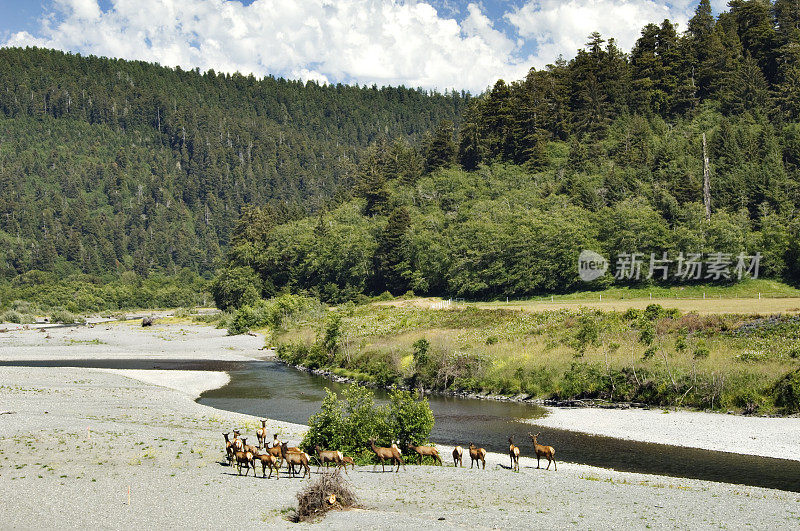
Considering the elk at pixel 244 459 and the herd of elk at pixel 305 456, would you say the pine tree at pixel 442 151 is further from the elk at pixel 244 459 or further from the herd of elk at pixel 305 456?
the elk at pixel 244 459

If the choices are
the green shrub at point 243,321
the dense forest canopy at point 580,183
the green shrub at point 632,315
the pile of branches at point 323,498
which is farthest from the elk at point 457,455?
the green shrub at point 243,321

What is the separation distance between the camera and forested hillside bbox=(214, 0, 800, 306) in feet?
318

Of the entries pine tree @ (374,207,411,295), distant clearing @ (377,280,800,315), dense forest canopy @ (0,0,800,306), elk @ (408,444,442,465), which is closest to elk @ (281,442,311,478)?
elk @ (408,444,442,465)

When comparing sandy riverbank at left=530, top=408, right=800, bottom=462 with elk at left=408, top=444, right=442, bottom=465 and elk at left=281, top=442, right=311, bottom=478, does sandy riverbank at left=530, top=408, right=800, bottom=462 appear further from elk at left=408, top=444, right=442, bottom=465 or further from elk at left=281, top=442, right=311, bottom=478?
elk at left=281, top=442, right=311, bottom=478

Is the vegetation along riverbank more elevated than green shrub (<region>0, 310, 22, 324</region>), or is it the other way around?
the vegetation along riverbank

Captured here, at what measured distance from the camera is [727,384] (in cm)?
4072

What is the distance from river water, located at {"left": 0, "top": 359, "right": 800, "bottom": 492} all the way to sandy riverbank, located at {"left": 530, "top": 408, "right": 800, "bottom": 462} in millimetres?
1026

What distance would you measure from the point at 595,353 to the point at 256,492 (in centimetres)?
3519

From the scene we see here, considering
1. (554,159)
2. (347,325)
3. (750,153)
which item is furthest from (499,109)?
(347,325)

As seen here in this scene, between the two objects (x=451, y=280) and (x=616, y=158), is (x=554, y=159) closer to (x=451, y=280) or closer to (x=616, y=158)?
(x=616, y=158)

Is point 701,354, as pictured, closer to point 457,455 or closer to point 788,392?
point 788,392

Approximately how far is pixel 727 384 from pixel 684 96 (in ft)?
364

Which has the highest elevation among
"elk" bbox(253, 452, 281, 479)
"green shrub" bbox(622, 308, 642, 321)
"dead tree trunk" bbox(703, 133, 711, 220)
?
"dead tree trunk" bbox(703, 133, 711, 220)

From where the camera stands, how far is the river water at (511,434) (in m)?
28.5
